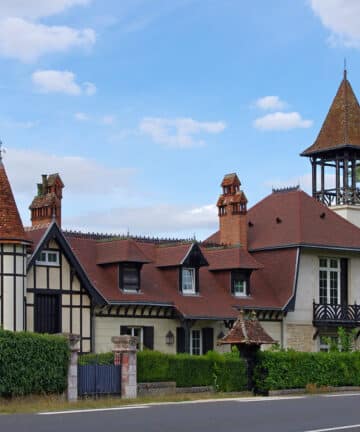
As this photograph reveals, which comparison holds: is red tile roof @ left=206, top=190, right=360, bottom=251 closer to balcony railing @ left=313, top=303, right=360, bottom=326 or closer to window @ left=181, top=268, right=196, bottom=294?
balcony railing @ left=313, top=303, right=360, bottom=326

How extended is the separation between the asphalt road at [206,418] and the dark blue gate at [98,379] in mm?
2969

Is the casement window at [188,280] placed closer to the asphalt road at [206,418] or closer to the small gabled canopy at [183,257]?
the small gabled canopy at [183,257]

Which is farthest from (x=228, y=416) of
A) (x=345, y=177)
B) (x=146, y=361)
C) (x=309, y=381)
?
(x=345, y=177)

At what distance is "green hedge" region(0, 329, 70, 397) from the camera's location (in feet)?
91.5

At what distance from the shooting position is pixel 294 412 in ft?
80.5

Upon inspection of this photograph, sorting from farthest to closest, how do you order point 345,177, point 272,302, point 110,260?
point 345,177 → point 272,302 → point 110,260

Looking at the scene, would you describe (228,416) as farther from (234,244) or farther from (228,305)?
(234,244)

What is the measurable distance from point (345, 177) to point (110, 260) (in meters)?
16.4

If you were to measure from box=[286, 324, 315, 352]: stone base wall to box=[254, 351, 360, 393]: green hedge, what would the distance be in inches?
269

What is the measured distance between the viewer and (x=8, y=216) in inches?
1398

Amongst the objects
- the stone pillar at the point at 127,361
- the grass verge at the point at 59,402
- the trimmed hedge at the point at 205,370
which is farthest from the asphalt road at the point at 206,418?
the trimmed hedge at the point at 205,370

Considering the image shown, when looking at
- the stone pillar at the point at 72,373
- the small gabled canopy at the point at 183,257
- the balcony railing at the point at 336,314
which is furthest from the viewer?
the balcony railing at the point at 336,314

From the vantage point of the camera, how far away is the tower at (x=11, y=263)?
115 ft

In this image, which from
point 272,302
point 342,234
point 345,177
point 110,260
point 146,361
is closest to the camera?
point 146,361
